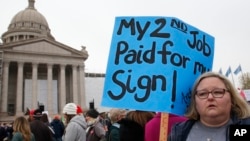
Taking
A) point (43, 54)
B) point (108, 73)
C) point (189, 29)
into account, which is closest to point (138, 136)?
point (108, 73)

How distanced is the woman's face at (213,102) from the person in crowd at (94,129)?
13.7 ft

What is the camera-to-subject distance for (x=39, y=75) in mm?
47281

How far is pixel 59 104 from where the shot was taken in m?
45.3

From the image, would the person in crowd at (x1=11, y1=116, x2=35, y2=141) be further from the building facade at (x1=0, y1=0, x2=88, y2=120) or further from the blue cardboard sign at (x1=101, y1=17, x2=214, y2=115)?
the building facade at (x1=0, y1=0, x2=88, y2=120)

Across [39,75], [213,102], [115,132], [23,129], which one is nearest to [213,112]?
[213,102]

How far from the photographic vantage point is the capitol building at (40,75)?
139 feet

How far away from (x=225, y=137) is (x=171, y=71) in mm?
905

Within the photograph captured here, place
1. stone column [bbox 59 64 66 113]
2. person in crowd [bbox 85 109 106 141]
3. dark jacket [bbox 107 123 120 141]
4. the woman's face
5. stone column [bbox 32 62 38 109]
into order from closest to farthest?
1. the woman's face
2. dark jacket [bbox 107 123 120 141]
3. person in crowd [bbox 85 109 106 141]
4. stone column [bbox 32 62 38 109]
5. stone column [bbox 59 64 66 113]

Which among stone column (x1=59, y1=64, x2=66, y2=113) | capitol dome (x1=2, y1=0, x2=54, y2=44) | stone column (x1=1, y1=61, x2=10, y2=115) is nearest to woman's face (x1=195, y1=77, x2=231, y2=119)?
stone column (x1=1, y1=61, x2=10, y2=115)

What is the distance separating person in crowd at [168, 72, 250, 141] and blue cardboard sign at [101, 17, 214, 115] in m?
0.45

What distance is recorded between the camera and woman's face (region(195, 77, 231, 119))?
2.40 metres

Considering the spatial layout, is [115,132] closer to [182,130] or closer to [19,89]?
[182,130]

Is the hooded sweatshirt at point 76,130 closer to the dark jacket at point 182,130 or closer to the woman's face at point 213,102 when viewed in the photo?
the dark jacket at point 182,130

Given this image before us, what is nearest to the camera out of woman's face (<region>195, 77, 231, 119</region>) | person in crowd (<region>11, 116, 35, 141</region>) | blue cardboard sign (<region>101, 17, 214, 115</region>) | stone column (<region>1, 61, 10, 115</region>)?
woman's face (<region>195, 77, 231, 119</region>)
